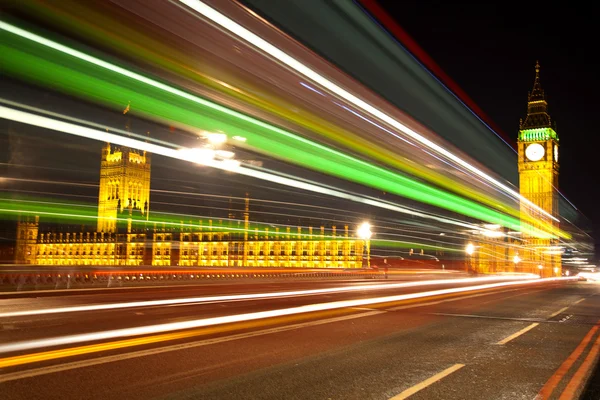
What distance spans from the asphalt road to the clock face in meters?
116

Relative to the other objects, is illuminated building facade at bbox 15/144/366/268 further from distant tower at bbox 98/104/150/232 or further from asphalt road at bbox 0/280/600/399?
asphalt road at bbox 0/280/600/399

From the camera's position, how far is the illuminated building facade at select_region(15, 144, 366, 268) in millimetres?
83000

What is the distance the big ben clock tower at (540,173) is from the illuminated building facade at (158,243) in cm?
3946

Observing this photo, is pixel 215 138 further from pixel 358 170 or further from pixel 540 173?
pixel 540 173

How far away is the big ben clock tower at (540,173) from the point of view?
103312 mm

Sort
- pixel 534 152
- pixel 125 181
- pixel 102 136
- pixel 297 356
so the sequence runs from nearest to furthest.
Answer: pixel 297 356 < pixel 102 136 < pixel 125 181 < pixel 534 152

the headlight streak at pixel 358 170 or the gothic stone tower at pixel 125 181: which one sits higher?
the gothic stone tower at pixel 125 181

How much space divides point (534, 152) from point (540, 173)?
601 centimetres

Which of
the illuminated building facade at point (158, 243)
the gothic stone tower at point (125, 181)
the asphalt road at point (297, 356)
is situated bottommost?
the asphalt road at point (297, 356)

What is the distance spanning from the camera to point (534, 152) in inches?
4818

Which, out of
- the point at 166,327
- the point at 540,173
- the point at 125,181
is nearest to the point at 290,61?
the point at 166,327

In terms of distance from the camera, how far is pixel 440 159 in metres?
30.9

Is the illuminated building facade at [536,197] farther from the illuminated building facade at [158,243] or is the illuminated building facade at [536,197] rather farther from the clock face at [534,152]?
the illuminated building facade at [158,243]

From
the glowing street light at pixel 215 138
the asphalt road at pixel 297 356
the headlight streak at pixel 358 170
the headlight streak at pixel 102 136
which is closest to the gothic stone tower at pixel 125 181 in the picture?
the headlight streak at pixel 358 170
